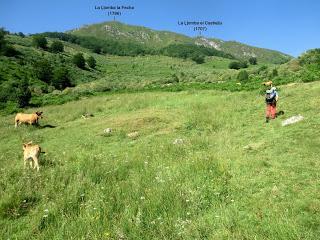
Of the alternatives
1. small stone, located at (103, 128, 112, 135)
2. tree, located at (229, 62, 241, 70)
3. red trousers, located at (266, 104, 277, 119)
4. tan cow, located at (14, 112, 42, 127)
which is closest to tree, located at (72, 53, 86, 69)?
tree, located at (229, 62, 241, 70)

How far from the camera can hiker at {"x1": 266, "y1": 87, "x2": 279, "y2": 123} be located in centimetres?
1903

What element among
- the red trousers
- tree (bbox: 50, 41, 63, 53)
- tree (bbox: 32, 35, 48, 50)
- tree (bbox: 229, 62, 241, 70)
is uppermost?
tree (bbox: 32, 35, 48, 50)

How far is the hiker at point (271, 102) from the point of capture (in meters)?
19.0

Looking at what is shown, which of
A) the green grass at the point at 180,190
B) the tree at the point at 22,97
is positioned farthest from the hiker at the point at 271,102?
the tree at the point at 22,97

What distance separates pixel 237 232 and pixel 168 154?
6.81 m

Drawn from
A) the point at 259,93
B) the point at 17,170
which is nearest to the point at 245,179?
the point at 17,170

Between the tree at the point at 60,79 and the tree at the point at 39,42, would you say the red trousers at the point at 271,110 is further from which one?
the tree at the point at 39,42

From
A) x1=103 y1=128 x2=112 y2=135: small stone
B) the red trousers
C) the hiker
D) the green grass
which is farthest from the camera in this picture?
x1=103 y1=128 x2=112 y2=135: small stone

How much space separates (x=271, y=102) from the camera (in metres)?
19.2

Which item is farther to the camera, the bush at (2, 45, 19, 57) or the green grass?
the bush at (2, 45, 19, 57)

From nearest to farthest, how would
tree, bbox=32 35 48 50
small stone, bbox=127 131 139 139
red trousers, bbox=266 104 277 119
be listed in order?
red trousers, bbox=266 104 277 119, small stone, bbox=127 131 139 139, tree, bbox=32 35 48 50

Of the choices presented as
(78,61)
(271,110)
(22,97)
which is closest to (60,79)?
(78,61)

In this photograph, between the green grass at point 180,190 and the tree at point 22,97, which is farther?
the tree at point 22,97

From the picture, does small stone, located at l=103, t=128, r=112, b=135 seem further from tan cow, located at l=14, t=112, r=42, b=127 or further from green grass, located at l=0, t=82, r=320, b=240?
tan cow, located at l=14, t=112, r=42, b=127
